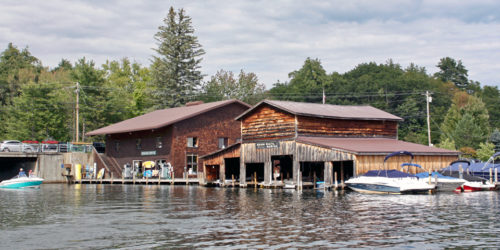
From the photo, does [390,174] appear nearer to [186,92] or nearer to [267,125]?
[267,125]

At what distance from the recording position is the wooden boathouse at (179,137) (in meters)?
64.6

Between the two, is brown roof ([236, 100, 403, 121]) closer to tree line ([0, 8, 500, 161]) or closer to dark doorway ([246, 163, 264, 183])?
dark doorway ([246, 163, 264, 183])

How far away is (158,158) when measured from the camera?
66.1 meters

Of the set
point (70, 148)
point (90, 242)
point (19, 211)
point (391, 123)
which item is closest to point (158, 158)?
point (70, 148)

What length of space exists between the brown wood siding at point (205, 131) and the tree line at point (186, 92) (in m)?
27.4

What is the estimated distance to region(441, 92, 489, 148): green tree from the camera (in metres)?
80.3

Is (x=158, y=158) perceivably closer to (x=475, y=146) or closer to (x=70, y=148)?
(x=70, y=148)

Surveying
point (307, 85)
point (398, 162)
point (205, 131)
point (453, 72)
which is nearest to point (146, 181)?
point (205, 131)

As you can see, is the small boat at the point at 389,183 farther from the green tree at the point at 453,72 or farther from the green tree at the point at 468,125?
the green tree at the point at 453,72

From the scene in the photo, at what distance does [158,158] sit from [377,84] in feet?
203

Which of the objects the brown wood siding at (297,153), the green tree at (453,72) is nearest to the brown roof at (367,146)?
the brown wood siding at (297,153)

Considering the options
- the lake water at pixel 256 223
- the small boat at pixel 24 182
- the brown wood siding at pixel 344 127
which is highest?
the brown wood siding at pixel 344 127

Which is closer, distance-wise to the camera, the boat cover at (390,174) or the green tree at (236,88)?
the boat cover at (390,174)

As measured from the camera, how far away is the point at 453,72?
13850 centimetres
